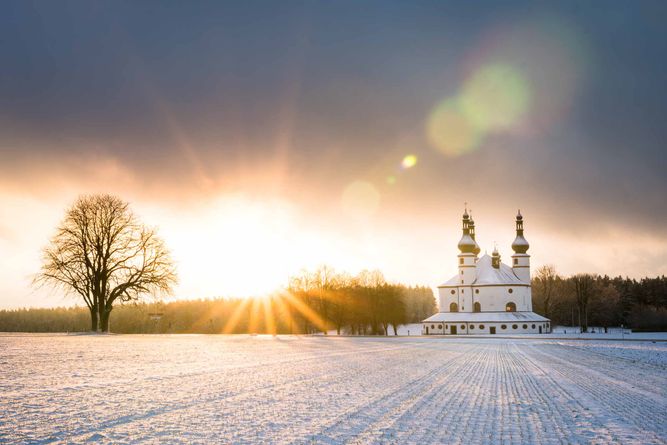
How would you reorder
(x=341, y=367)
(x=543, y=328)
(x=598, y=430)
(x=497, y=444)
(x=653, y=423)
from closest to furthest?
1. (x=497, y=444)
2. (x=598, y=430)
3. (x=653, y=423)
4. (x=341, y=367)
5. (x=543, y=328)

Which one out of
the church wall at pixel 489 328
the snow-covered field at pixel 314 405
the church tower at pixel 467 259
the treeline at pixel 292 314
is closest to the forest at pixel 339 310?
the treeline at pixel 292 314

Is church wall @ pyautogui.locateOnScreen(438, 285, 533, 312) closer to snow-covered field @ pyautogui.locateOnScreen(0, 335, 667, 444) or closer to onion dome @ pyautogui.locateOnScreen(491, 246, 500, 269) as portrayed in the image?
onion dome @ pyautogui.locateOnScreen(491, 246, 500, 269)

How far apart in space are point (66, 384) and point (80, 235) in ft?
145

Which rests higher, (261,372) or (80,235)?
(80,235)

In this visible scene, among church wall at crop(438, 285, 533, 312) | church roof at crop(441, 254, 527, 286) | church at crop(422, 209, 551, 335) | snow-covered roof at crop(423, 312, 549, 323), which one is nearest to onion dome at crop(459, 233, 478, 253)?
church at crop(422, 209, 551, 335)

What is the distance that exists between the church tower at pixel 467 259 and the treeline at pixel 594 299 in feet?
81.1

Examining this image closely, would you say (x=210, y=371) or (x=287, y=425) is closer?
(x=287, y=425)

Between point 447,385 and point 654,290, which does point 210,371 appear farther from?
point 654,290

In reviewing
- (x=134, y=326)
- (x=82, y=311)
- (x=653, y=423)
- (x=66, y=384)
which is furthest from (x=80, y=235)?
(x=82, y=311)

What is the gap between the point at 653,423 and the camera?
41.9 ft

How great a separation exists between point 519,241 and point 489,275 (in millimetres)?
14349

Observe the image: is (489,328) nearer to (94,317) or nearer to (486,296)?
(486,296)

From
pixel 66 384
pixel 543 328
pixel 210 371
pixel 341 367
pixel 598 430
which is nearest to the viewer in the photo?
pixel 598 430

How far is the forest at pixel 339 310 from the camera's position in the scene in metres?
111
